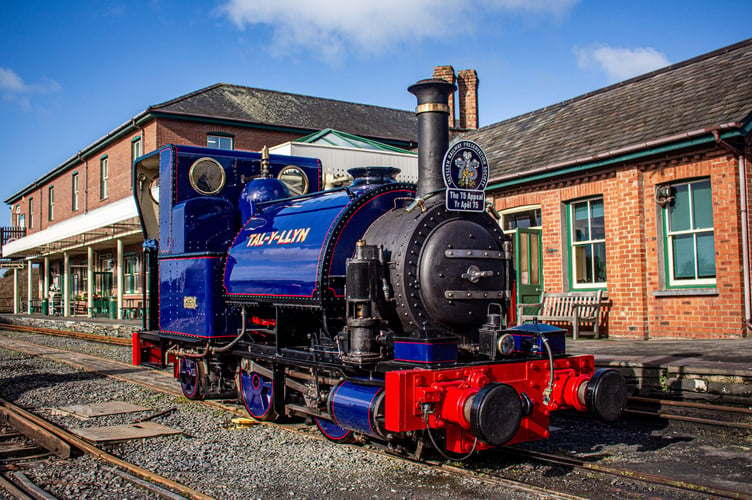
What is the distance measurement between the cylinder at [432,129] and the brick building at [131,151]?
18.3 m

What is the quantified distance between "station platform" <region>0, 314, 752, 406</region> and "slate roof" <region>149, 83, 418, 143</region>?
1682cm

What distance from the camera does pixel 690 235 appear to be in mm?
11008

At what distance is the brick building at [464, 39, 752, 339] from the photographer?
10359mm

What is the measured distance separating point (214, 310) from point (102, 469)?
2.55 m

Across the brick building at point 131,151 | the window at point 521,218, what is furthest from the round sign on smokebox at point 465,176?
the brick building at point 131,151

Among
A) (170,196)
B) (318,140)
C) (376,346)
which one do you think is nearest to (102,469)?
(376,346)

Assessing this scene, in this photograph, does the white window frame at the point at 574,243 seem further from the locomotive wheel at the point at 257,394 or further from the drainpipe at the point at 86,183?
the drainpipe at the point at 86,183

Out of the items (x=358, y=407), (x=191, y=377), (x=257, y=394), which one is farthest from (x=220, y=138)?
(x=358, y=407)

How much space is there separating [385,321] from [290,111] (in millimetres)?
23252

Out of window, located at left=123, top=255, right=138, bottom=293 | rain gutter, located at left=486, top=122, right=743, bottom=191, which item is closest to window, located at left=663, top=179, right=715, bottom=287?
rain gutter, located at left=486, top=122, right=743, bottom=191

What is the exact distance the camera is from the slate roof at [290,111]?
83.2 ft

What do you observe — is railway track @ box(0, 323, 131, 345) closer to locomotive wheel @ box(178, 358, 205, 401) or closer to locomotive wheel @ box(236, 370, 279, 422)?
locomotive wheel @ box(178, 358, 205, 401)

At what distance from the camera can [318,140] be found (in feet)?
68.8

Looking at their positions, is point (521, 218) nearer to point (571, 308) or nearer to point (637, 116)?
point (571, 308)
